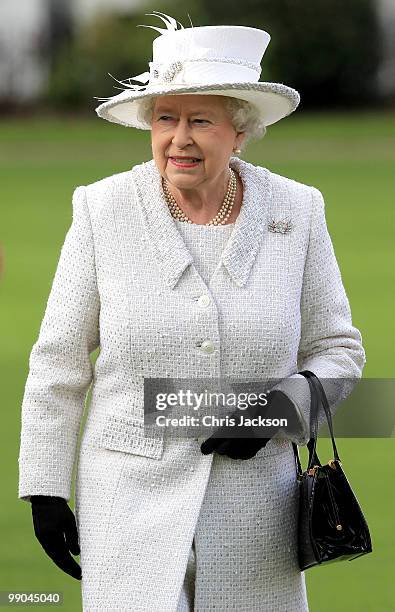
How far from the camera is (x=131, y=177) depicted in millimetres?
4242

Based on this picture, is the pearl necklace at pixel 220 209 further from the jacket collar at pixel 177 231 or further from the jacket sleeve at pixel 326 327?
the jacket sleeve at pixel 326 327

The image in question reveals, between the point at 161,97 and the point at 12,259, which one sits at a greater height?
the point at 161,97

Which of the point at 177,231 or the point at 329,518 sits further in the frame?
the point at 177,231

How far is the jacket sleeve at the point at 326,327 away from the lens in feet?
13.8

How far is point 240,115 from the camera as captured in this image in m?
4.20

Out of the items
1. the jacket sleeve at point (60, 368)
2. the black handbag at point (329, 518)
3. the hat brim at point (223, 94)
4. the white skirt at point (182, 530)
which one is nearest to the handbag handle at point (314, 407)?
the black handbag at point (329, 518)

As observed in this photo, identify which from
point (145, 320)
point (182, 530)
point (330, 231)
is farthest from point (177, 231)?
point (330, 231)

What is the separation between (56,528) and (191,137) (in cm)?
99

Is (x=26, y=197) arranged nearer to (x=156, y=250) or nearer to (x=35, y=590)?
(x=35, y=590)

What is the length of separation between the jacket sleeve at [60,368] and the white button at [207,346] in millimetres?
274

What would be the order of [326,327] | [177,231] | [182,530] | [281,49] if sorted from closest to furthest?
[182,530]
[177,231]
[326,327]
[281,49]

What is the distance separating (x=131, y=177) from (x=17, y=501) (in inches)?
138

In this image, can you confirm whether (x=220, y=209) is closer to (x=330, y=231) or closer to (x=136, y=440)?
(x=136, y=440)

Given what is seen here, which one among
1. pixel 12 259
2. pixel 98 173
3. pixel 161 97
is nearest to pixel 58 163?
pixel 98 173
